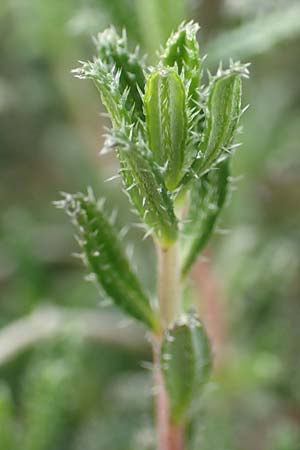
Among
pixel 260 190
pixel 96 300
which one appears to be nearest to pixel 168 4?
pixel 260 190

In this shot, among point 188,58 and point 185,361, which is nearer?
point 188,58

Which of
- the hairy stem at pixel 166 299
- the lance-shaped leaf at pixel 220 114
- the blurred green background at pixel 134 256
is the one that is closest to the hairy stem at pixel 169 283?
the hairy stem at pixel 166 299

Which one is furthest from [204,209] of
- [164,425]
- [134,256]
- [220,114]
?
[134,256]

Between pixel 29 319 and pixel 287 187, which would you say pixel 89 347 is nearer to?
pixel 29 319

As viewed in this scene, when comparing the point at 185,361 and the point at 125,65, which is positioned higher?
the point at 125,65

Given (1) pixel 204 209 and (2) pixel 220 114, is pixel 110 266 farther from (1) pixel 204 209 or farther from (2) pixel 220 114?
(2) pixel 220 114

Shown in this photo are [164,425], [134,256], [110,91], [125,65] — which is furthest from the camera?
[134,256]

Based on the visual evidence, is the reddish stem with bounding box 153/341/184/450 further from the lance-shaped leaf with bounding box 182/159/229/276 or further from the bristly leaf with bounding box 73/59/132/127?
the bristly leaf with bounding box 73/59/132/127
